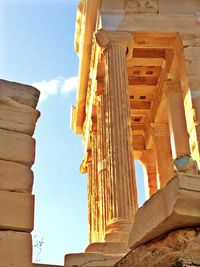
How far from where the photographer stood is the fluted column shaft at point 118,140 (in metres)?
14.3

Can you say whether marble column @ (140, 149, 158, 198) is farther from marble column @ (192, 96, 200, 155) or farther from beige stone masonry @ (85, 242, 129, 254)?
beige stone masonry @ (85, 242, 129, 254)

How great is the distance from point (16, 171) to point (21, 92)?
1134mm

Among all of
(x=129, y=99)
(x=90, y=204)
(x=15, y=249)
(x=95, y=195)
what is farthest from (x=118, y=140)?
(x=15, y=249)

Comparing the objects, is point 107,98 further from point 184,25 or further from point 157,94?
point 157,94

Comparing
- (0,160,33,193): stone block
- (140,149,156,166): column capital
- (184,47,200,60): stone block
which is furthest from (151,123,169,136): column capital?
(0,160,33,193): stone block

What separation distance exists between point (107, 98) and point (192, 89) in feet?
9.68

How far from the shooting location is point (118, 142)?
15.3 metres

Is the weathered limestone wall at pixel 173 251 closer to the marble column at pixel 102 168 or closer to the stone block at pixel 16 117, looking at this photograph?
the stone block at pixel 16 117

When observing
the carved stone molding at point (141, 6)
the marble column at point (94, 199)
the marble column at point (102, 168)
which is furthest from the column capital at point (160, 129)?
the carved stone molding at point (141, 6)

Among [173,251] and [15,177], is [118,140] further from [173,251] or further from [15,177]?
[173,251]

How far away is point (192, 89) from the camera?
16375 mm

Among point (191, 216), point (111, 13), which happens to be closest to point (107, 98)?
point (111, 13)

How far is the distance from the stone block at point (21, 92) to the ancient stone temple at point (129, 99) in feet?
6.78

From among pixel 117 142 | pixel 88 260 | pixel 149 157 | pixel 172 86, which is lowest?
pixel 88 260
